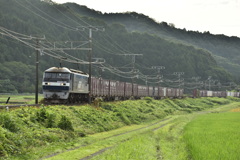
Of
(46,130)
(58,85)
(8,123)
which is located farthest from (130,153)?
(58,85)

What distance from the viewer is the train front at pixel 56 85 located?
1512 inches

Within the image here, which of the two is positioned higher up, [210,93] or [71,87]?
[71,87]

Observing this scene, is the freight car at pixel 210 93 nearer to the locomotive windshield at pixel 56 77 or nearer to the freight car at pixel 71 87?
the freight car at pixel 71 87

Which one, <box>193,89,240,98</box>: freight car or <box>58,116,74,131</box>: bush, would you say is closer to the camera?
<box>58,116,74,131</box>: bush

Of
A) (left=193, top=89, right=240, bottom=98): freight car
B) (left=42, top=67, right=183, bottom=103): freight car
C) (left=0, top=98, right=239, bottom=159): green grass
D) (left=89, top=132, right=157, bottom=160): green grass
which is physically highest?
(left=42, top=67, right=183, bottom=103): freight car

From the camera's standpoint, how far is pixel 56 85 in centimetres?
3844

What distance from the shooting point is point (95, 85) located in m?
51.0

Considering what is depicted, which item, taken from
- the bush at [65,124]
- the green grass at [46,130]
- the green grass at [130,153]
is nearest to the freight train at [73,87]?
the green grass at [46,130]

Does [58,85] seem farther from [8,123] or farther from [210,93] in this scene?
[210,93]

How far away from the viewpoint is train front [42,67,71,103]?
38.4 metres

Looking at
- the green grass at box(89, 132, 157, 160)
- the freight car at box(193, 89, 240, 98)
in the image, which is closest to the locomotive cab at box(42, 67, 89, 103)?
the green grass at box(89, 132, 157, 160)

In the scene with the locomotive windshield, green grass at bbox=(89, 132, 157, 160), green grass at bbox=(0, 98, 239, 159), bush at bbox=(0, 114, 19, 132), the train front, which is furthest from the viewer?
the locomotive windshield

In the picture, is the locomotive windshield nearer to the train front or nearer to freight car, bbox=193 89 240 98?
the train front

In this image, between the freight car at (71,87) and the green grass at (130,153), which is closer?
the green grass at (130,153)
